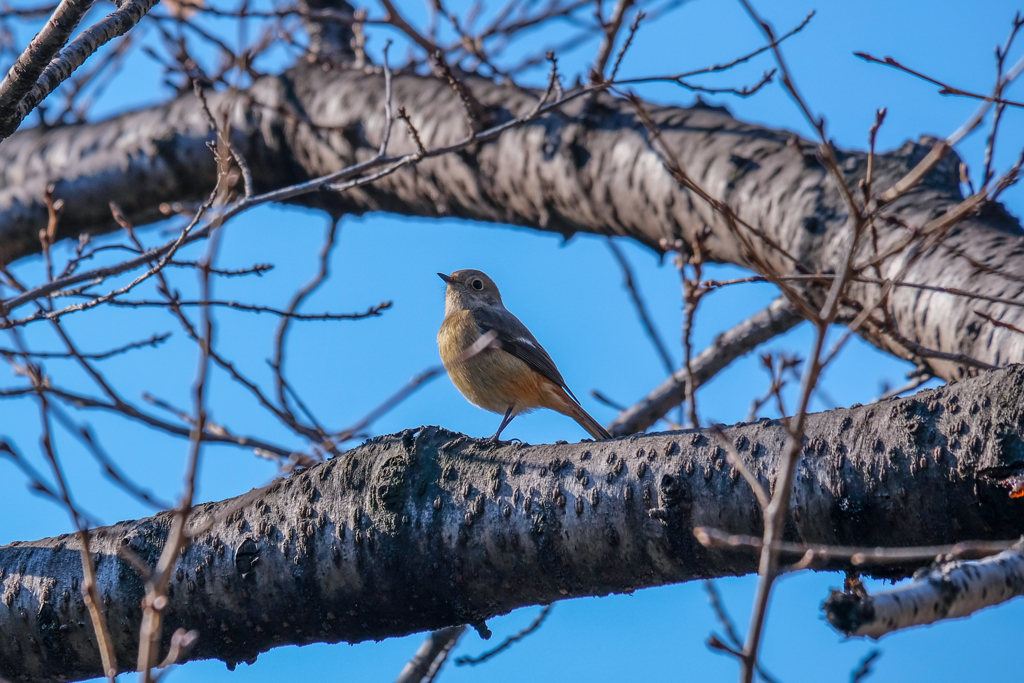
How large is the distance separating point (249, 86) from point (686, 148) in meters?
3.59

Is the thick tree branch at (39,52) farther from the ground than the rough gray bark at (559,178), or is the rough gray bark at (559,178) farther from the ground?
the rough gray bark at (559,178)

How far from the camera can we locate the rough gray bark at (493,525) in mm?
2156

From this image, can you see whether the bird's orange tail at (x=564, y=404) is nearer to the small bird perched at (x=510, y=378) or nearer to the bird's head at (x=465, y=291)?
the small bird perched at (x=510, y=378)

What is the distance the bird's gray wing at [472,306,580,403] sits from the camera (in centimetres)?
529

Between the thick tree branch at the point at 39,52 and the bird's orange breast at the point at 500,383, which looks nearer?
the thick tree branch at the point at 39,52

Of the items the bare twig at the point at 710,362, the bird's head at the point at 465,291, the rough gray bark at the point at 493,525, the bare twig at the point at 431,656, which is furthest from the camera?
the bird's head at the point at 465,291

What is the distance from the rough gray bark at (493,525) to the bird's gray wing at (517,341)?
101 inches

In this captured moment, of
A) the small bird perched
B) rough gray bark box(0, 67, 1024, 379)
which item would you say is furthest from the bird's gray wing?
rough gray bark box(0, 67, 1024, 379)

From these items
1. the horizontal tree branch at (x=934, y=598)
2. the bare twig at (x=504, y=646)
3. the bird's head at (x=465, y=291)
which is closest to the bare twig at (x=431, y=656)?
the bare twig at (x=504, y=646)

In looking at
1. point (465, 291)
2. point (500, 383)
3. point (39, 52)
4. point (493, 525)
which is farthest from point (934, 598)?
point (465, 291)

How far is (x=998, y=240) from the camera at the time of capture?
3477 mm

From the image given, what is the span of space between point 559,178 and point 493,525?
2959 mm

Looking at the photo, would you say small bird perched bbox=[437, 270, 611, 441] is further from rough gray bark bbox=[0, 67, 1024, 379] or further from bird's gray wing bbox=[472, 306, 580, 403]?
rough gray bark bbox=[0, 67, 1024, 379]

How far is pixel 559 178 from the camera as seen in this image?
16.6 ft
